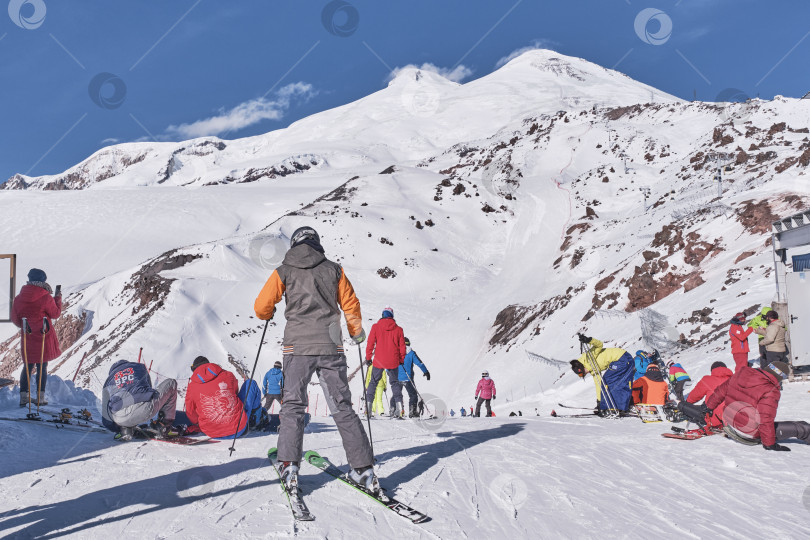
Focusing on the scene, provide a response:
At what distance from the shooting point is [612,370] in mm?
10844

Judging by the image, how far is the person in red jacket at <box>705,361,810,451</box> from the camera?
6.91 metres

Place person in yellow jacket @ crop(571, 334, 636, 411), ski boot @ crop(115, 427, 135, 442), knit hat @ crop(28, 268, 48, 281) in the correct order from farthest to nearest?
1. person in yellow jacket @ crop(571, 334, 636, 411)
2. knit hat @ crop(28, 268, 48, 281)
3. ski boot @ crop(115, 427, 135, 442)

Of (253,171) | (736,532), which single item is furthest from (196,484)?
(253,171)

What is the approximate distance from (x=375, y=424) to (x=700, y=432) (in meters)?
4.73

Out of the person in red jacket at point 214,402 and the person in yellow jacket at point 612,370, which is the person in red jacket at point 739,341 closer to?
the person in yellow jacket at point 612,370

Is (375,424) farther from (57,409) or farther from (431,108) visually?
(431,108)

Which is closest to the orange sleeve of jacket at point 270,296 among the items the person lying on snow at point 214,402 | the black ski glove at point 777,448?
the person lying on snow at point 214,402

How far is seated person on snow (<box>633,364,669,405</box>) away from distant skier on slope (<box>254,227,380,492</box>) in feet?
25.7

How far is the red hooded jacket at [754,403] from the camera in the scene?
689 cm

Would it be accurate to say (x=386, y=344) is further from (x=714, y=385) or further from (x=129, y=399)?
(x=714, y=385)

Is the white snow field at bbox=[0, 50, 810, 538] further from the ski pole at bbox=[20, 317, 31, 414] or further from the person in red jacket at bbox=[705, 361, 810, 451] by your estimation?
the ski pole at bbox=[20, 317, 31, 414]

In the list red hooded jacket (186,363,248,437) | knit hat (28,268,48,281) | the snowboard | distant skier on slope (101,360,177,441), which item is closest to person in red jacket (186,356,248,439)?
red hooded jacket (186,363,248,437)

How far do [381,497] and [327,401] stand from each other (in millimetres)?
867

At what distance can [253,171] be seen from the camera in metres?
133
